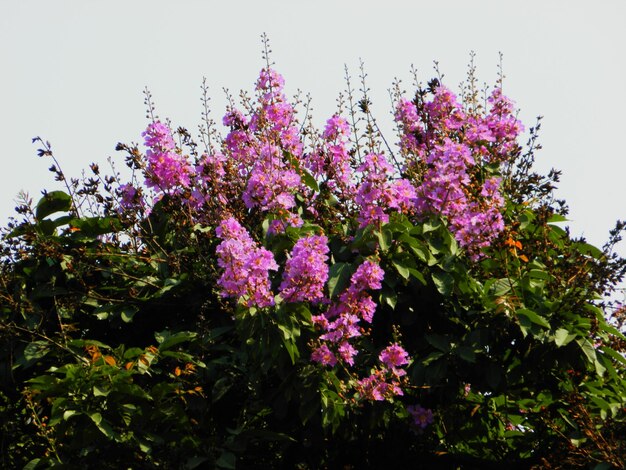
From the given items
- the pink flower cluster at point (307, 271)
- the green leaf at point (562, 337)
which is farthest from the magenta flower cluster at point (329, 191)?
the green leaf at point (562, 337)

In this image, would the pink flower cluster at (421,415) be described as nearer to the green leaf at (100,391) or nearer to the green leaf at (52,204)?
the green leaf at (100,391)

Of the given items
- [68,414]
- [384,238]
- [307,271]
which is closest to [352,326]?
[307,271]

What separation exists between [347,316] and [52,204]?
2163 mm

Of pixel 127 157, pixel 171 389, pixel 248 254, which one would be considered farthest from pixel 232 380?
pixel 127 157

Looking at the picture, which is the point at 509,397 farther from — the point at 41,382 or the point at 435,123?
the point at 41,382

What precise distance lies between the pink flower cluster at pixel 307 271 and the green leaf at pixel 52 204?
186cm

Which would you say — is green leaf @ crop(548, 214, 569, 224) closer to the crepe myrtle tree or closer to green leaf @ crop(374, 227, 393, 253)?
the crepe myrtle tree

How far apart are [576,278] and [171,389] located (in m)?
2.21

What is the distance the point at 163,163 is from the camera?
19.0 ft

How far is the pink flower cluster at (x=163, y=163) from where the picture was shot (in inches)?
228

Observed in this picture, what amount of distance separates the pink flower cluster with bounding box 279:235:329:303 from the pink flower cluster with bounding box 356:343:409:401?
1.52 feet

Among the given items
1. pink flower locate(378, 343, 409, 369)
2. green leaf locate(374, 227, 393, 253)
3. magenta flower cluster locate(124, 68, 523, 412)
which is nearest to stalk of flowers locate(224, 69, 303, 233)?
magenta flower cluster locate(124, 68, 523, 412)

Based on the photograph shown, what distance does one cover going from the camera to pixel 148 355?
197 inches

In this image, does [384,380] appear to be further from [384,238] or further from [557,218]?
[557,218]
